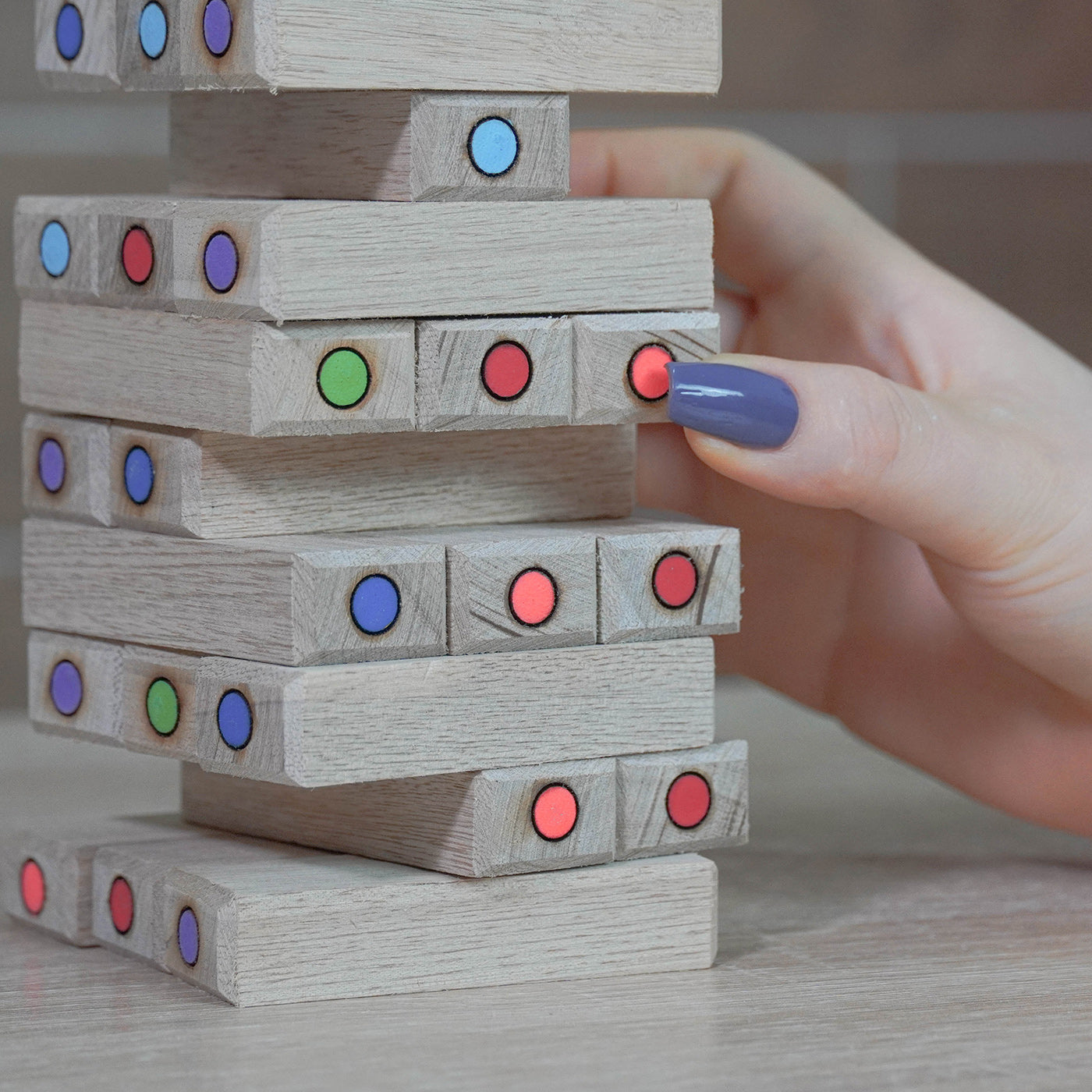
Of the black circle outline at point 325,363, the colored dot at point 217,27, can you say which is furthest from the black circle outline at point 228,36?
the black circle outline at point 325,363

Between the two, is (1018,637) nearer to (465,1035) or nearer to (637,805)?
(637,805)

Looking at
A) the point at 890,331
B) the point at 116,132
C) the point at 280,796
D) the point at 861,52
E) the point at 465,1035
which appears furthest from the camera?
the point at 861,52

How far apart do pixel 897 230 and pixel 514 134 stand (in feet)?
3.77

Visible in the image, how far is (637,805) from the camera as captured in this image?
2.41 ft

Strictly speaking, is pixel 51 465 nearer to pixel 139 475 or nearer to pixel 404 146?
pixel 139 475

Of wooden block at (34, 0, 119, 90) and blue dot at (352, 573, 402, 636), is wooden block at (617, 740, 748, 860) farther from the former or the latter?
wooden block at (34, 0, 119, 90)

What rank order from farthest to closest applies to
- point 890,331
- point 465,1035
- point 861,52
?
point 861,52 < point 890,331 < point 465,1035

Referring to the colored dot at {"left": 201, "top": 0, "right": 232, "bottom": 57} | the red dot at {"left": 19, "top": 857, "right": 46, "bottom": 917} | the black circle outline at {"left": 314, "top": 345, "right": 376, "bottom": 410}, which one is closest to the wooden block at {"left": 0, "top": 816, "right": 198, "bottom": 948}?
the red dot at {"left": 19, "top": 857, "right": 46, "bottom": 917}

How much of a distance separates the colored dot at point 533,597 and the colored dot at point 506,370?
2.6 inches

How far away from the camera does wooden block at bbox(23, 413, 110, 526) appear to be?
0.77 meters

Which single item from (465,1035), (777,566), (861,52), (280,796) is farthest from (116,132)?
(465,1035)

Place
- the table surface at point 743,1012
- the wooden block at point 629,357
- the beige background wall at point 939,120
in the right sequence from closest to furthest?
the table surface at point 743,1012, the wooden block at point 629,357, the beige background wall at point 939,120

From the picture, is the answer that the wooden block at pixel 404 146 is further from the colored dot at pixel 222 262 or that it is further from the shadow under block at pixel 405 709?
the shadow under block at pixel 405 709

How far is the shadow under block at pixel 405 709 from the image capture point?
0.67 metres
